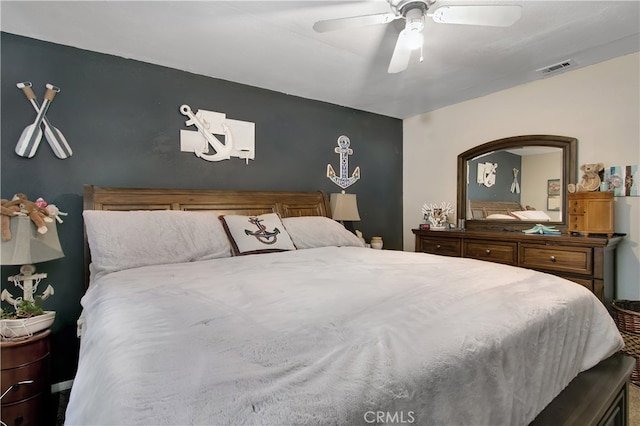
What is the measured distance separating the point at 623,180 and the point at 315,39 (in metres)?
2.66

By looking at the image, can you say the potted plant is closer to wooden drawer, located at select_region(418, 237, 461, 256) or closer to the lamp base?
the lamp base

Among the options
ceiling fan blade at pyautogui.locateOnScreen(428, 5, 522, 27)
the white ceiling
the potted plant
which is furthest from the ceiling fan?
the potted plant

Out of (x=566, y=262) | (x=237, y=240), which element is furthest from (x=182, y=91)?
(x=566, y=262)

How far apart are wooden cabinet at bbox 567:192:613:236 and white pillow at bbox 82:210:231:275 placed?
2.78 metres

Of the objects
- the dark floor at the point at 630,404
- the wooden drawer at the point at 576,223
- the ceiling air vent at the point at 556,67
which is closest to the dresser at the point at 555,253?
the wooden drawer at the point at 576,223

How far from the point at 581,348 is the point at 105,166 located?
3094 mm

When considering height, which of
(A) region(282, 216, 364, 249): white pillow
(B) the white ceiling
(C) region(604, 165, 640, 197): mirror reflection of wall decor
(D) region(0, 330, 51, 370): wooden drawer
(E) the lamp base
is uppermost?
(B) the white ceiling

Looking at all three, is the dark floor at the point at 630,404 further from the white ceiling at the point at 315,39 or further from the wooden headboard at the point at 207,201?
the white ceiling at the point at 315,39

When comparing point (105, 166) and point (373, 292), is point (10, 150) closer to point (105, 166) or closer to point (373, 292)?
point (105, 166)

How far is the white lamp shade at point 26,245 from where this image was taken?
1674mm

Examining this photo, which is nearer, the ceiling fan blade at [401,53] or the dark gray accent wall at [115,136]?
the ceiling fan blade at [401,53]

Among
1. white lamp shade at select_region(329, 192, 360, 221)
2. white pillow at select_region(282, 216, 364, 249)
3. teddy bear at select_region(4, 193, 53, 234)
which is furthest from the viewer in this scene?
white lamp shade at select_region(329, 192, 360, 221)

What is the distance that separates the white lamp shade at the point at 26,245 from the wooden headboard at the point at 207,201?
1.38 ft

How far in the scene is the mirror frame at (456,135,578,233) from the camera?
286 cm
